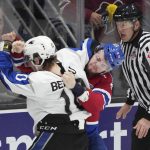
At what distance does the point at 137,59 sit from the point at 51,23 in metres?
1.04

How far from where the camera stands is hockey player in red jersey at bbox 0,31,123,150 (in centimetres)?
372

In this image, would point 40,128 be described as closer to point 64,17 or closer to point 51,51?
point 51,51

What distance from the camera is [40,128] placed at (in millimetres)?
3707

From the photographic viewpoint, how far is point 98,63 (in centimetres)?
382

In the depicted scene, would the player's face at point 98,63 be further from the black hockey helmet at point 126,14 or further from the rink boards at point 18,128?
the rink boards at point 18,128

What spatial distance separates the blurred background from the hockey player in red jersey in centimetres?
97

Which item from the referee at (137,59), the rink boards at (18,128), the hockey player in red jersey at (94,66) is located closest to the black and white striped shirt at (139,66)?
the referee at (137,59)

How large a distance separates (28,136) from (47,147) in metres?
1.08

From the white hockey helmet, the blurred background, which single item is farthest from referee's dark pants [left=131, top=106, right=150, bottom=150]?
the white hockey helmet

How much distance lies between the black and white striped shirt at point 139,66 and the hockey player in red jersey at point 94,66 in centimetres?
31

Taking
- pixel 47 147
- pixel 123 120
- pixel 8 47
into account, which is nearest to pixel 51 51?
pixel 8 47

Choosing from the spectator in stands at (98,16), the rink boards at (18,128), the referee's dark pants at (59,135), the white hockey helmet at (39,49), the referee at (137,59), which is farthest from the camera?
the spectator in stands at (98,16)

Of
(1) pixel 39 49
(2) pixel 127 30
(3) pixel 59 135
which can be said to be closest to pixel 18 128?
(3) pixel 59 135

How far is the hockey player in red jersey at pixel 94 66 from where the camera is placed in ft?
12.2
